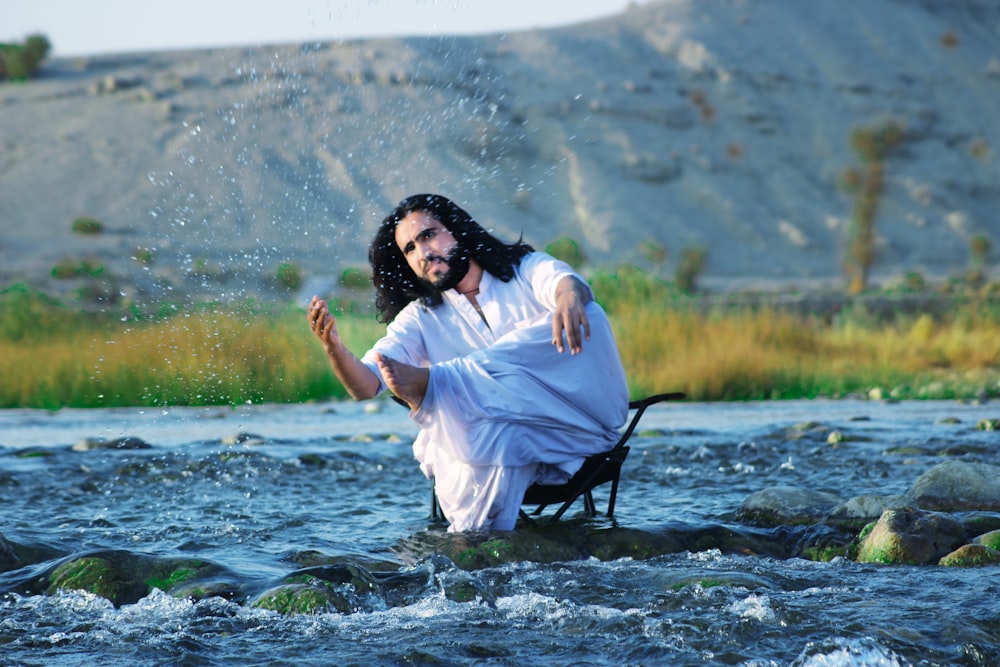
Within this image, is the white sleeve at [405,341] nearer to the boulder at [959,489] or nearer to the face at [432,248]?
the face at [432,248]

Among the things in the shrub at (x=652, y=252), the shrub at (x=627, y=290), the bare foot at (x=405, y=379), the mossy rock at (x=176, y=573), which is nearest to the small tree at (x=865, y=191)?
the shrub at (x=652, y=252)

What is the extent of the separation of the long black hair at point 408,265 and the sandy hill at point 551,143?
28800mm

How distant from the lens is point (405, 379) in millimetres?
3832

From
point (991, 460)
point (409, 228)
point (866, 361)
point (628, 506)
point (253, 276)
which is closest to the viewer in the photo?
point (409, 228)

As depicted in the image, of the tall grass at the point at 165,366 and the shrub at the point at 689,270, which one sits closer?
the tall grass at the point at 165,366

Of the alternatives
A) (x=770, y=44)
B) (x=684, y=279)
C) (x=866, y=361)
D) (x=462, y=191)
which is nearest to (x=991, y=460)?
(x=866, y=361)

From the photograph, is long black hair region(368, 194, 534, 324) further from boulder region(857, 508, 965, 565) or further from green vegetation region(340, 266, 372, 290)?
green vegetation region(340, 266, 372, 290)

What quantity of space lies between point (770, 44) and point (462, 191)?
67.4ft

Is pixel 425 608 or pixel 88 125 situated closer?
pixel 425 608

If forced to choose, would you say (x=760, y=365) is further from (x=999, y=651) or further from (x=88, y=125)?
(x=88, y=125)

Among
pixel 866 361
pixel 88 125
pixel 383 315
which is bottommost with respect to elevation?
pixel 866 361

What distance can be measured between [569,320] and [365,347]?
8.88 metres

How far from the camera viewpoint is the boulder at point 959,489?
4.74 meters

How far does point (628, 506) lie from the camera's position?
5.37 m
